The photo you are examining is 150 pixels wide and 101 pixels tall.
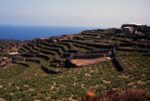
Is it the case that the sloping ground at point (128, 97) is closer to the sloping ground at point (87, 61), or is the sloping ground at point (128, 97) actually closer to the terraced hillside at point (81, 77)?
the terraced hillside at point (81, 77)

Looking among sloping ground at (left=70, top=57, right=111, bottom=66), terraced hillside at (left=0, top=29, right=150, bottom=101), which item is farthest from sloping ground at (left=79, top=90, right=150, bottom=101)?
sloping ground at (left=70, top=57, right=111, bottom=66)

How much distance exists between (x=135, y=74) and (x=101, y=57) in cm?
1461

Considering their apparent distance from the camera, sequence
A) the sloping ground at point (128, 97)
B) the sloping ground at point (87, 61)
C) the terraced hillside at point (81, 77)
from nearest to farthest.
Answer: the sloping ground at point (128, 97), the terraced hillside at point (81, 77), the sloping ground at point (87, 61)

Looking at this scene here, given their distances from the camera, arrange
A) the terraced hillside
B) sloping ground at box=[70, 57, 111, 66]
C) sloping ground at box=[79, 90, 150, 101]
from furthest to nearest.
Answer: sloping ground at box=[70, 57, 111, 66] < the terraced hillside < sloping ground at box=[79, 90, 150, 101]

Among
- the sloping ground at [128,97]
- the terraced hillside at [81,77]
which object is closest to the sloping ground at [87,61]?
the terraced hillside at [81,77]

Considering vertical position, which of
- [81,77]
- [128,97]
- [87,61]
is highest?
[128,97]

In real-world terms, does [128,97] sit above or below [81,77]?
above

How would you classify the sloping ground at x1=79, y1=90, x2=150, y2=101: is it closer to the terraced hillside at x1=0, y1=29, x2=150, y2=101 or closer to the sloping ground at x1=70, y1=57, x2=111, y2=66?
the terraced hillside at x1=0, y1=29, x2=150, y2=101

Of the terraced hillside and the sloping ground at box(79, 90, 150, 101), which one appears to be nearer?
the sloping ground at box(79, 90, 150, 101)

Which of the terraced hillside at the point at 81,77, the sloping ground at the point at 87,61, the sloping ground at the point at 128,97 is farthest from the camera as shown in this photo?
the sloping ground at the point at 87,61

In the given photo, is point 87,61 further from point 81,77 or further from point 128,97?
point 128,97

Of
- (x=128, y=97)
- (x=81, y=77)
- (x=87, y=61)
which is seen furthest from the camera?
(x=87, y=61)

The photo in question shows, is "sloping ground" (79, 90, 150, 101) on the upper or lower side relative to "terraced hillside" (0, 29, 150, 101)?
upper

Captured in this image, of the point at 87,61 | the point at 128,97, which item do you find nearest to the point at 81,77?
the point at 87,61
